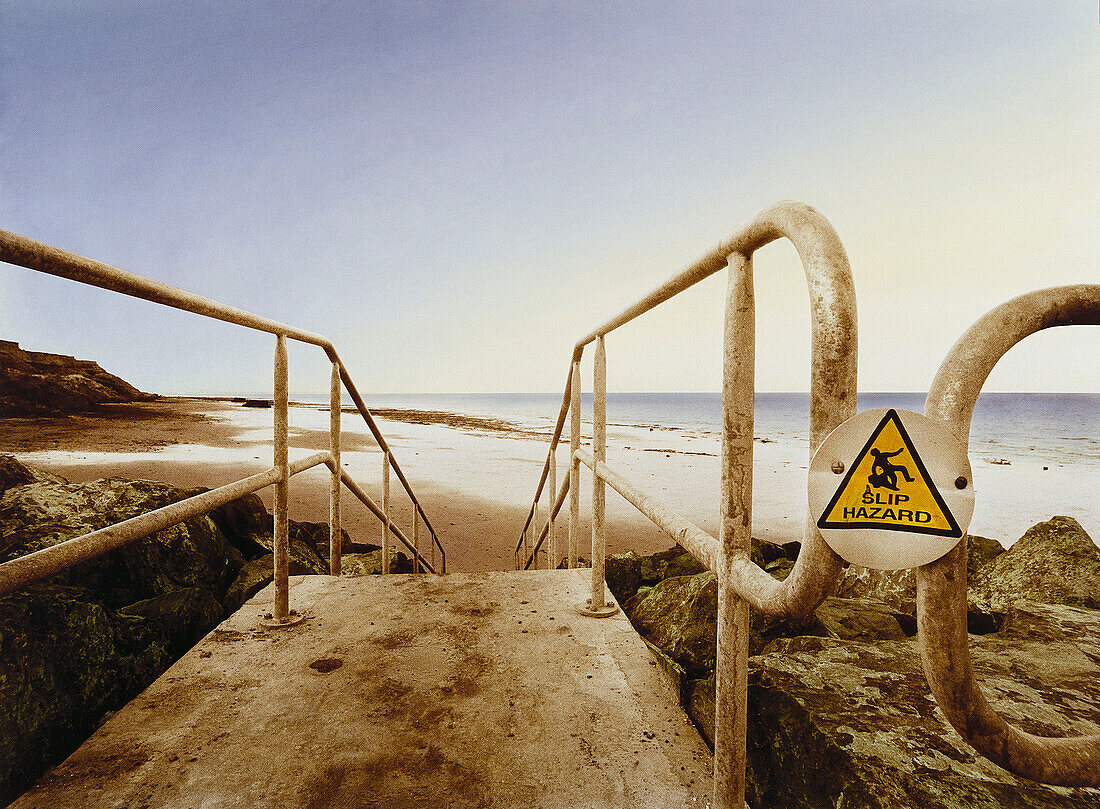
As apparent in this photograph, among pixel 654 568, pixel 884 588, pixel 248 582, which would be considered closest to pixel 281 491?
pixel 248 582

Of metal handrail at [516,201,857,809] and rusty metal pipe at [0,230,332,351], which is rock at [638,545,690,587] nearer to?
metal handrail at [516,201,857,809]

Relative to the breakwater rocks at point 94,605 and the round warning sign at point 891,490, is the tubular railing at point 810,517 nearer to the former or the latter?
the round warning sign at point 891,490

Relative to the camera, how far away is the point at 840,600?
3008 mm

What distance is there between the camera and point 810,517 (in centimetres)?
69

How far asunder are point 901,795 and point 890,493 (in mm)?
1038

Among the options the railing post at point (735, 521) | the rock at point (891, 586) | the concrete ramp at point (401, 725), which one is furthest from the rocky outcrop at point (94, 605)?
the rock at point (891, 586)

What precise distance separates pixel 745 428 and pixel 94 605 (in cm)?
228

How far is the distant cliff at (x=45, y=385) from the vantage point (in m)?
25.8

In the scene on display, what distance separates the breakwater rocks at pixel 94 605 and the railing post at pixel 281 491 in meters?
0.51

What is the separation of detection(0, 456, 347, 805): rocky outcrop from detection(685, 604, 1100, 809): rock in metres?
1.90

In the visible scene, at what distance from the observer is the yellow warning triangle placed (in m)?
0.62

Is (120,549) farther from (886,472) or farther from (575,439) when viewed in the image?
(886,472)

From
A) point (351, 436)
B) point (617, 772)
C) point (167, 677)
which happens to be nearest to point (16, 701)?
point (167, 677)

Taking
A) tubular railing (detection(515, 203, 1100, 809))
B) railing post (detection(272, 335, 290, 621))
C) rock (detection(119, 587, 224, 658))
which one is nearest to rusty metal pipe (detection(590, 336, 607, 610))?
tubular railing (detection(515, 203, 1100, 809))
